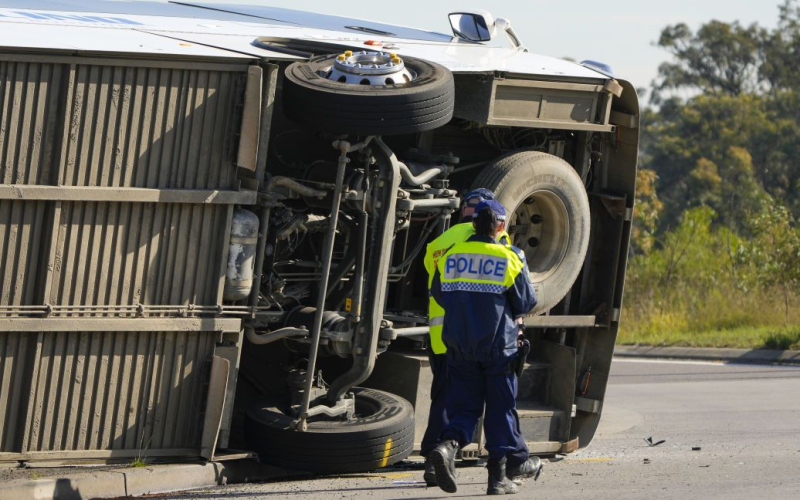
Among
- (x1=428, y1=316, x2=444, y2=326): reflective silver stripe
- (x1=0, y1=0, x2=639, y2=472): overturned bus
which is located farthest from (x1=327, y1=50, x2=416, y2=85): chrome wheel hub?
(x1=428, y1=316, x2=444, y2=326): reflective silver stripe

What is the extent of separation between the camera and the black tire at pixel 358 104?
7.37 m

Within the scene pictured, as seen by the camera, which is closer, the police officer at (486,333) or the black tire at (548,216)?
the police officer at (486,333)

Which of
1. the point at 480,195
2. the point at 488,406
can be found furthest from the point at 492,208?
the point at 488,406

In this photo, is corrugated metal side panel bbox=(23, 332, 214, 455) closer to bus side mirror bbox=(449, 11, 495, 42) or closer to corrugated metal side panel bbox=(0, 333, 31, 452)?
corrugated metal side panel bbox=(0, 333, 31, 452)

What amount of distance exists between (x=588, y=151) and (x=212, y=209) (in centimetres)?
291

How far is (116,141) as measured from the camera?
23.1 ft

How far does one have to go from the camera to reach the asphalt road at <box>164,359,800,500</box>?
746 centimetres

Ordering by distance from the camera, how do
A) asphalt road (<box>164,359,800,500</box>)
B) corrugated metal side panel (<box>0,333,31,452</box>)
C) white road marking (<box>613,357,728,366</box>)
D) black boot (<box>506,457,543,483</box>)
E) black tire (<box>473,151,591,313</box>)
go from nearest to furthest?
1. corrugated metal side panel (<box>0,333,31,452</box>)
2. black boot (<box>506,457,543,483</box>)
3. asphalt road (<box>164,359,800,500</box>)
4. black tire (<box>473,151,591,313</box>)
5. white road marking (<box>613,357,728,366</box>)

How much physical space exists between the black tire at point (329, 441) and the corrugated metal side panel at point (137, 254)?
2.74 ft

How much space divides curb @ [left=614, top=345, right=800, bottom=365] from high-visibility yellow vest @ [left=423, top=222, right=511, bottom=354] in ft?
27.0

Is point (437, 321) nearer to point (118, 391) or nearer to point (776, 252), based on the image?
point (118, 391)

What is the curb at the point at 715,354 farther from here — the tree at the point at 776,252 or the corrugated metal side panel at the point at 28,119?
the corrugated metal side panel at the point at 28,119

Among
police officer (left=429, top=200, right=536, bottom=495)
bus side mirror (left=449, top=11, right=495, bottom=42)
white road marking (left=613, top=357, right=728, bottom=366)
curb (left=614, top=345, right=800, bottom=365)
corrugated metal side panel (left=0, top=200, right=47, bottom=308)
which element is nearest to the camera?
corrugated metal side panel (left=0, top=200, right=47, bottom=308)

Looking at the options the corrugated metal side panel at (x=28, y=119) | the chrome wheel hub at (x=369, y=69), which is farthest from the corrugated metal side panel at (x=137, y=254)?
the chrome wheel hub at (x=369, y=69)
